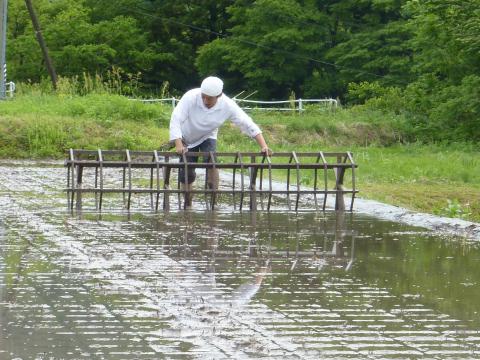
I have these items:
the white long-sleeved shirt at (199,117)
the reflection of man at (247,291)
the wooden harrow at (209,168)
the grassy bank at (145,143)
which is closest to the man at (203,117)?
the white long-sleeved shirt at (199,117)

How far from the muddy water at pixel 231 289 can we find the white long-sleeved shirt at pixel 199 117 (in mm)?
1494

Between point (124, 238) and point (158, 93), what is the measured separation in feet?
161

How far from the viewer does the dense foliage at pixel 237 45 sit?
181 feet

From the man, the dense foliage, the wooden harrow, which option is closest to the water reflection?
the wooden harrow

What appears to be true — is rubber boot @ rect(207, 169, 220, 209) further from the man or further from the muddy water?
the muddy water

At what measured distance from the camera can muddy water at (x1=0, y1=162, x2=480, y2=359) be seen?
6418mm

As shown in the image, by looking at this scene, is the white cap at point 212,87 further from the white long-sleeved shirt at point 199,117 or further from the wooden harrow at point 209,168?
the wooden harrow at point 209,168

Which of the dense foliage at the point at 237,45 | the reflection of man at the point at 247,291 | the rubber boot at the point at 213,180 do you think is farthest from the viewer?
the dense foliage at the point at 237,45

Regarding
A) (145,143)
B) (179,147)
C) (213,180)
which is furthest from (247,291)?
(145,143)

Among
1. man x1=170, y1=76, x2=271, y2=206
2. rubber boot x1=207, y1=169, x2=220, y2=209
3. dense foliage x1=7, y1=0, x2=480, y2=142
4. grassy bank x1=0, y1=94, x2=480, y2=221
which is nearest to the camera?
man x1=170, y1=76, x2=271, y2=206

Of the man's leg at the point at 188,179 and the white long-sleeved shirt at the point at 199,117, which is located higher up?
the white long-sleeved shirt at the point at 199,117

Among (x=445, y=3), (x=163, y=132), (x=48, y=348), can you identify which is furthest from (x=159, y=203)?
(x=445, y=3)

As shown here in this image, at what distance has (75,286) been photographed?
8.22 meters

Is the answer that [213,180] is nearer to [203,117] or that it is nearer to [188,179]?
[188,179]
